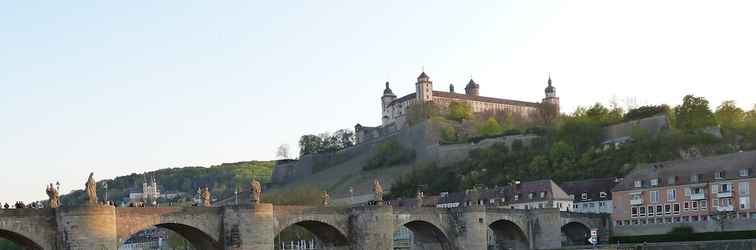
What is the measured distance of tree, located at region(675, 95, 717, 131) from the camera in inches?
→ 4218

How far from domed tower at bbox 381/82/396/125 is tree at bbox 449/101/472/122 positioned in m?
20.9

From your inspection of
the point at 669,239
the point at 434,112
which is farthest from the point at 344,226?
the point at 434,112

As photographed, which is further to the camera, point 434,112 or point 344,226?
point 434,112

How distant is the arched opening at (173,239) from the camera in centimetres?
5359

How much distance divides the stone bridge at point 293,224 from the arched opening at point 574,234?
133mm

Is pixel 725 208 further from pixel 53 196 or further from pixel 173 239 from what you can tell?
pixel 173 239

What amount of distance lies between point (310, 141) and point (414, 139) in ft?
111

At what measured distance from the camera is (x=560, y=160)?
11212cm

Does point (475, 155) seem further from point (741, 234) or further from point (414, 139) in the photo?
point (741, 234)

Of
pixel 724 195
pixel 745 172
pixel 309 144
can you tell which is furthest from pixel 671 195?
pixel 309 144

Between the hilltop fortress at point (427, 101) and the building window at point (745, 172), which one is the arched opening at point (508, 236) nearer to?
the building window at point (745, 172)

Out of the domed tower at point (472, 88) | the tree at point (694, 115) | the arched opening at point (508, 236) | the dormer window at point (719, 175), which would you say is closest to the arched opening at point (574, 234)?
the arched opening at point (508, 236)

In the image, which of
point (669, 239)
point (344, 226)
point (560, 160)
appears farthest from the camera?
point (560, 160)

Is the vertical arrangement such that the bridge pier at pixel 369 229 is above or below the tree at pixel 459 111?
below
